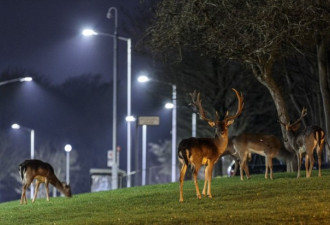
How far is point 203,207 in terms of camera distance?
834 inches

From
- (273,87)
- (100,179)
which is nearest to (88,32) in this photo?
(273,87)

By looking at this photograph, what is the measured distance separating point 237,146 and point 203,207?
9.12 metres

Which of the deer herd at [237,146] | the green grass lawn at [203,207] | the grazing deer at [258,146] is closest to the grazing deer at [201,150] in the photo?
the deer herd at [237,146]

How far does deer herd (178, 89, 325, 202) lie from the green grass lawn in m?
0.89

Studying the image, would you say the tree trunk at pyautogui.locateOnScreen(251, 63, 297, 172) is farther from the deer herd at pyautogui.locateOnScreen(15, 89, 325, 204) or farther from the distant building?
the distant building

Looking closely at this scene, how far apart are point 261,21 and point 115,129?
1246cm

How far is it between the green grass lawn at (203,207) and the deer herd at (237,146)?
89 cm

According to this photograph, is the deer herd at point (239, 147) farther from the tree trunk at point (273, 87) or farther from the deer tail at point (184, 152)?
the tree trunk at point (273, 87)

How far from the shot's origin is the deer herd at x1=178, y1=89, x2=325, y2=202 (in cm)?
2255

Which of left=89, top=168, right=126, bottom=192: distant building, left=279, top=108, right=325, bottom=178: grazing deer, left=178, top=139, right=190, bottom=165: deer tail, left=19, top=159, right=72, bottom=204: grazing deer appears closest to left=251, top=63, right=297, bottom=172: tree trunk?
left=279, top=108, right=325, bottom=178: grazing deer

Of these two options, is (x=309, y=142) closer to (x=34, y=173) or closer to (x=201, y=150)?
(x=201, y=150)

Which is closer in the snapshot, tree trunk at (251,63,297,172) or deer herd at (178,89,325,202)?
deer herd at (178,89,325,202)

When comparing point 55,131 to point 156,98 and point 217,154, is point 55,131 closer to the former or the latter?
point 156,98

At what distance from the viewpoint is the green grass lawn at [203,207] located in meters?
18.5
